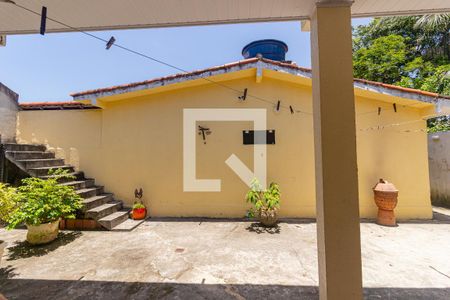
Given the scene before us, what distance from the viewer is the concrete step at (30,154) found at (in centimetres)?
488

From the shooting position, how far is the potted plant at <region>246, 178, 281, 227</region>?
4.82m

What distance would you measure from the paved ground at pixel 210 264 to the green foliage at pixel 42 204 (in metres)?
0.54

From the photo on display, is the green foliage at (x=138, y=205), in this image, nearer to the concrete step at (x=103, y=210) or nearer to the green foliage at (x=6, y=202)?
the concrete step at (x=103, y=210)

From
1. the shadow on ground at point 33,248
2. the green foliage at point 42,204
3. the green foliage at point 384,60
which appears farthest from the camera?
the green foliage at point 384,60

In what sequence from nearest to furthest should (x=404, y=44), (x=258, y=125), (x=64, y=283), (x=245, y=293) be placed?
(x=245, y=293) < (x=64, y=283) < (x=258, y=125) < (x=404, y=44)

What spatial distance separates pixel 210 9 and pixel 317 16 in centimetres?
111

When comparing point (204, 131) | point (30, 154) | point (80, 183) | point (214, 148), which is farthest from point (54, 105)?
point (214, 148)

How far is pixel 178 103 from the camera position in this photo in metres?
5.84

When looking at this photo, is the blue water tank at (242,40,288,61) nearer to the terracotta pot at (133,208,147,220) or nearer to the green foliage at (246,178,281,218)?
the green foliage at (246,178,281,218)

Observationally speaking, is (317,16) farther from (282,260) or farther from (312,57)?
(282,260)

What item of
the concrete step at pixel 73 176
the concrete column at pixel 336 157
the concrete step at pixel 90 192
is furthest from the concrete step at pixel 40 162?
the concrete column at pixel 336 157

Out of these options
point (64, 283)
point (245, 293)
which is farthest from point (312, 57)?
point (64, 283)

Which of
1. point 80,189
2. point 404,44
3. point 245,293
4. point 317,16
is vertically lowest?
point 245,293

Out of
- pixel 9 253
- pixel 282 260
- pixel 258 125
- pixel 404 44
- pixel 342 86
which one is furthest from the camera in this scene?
pixel 404 44
